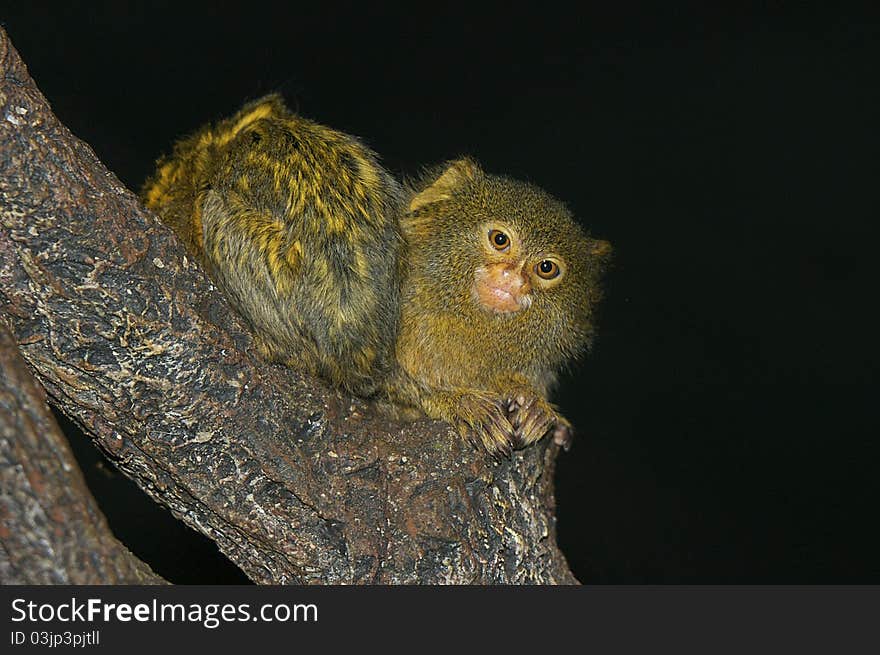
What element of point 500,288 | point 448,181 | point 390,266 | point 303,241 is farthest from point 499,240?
point 303,241

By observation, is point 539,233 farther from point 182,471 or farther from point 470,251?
point 182,471

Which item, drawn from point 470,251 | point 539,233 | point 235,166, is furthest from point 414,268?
point 235,166

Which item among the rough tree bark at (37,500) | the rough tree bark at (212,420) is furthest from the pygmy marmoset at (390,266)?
the rough tree bark at (37,500)

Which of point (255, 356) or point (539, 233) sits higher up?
point (539, 233)

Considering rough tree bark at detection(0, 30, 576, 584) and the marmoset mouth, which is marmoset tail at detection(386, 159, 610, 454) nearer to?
the marmoset mouth
